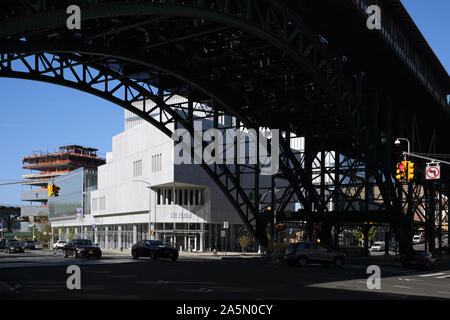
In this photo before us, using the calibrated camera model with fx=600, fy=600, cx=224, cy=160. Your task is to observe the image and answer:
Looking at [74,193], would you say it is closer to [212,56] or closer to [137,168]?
[137,168]

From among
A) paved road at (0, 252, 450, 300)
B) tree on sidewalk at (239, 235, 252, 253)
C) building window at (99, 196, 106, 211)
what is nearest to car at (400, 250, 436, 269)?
paved road at (0, 252, 450, 300)

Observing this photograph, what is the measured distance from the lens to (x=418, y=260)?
38.5 meters

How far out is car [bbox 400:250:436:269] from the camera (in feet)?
126

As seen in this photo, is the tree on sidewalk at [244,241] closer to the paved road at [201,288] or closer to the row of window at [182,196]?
the row of window at [182,196]

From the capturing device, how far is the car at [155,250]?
147ft

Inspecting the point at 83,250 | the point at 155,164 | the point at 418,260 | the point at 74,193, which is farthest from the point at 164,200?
the point at 74,193

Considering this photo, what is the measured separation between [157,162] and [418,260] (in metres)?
41.0

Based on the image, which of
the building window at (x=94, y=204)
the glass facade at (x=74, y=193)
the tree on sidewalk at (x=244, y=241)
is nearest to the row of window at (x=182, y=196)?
the tree on sidewalk at (x=244, y=241)

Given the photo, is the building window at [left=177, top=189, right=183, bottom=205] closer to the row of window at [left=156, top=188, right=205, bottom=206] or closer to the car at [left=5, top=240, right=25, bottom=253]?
the row of window at [left=156, top=188, right=205, bottom=206]
